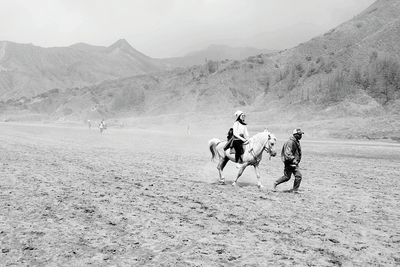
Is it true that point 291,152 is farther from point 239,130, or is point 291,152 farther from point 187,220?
point 187,220

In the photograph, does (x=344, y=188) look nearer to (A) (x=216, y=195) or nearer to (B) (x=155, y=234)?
(A) (x=216, y=195)

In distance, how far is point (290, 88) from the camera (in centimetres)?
7962

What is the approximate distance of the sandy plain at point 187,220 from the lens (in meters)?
6.88

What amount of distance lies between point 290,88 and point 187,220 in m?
73.1

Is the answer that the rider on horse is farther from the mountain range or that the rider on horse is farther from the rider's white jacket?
the mountain range

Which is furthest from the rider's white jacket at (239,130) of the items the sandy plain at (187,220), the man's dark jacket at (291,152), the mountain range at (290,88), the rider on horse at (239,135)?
the mountain range at (290,88)

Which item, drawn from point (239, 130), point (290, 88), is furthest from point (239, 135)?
point (290, 88)

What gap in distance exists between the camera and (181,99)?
10394 cm

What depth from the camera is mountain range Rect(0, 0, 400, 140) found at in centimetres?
6262

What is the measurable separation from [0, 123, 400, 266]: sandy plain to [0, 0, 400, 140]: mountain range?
35443mm

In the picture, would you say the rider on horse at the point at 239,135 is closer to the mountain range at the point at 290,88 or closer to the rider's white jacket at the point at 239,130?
the rider's white jacket at the point at 239,130

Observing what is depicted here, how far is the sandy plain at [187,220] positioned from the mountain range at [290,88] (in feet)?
116

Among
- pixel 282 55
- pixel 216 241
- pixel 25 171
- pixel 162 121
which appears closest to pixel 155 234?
pixel 216 241

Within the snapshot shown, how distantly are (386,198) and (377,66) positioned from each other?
59.7 m
